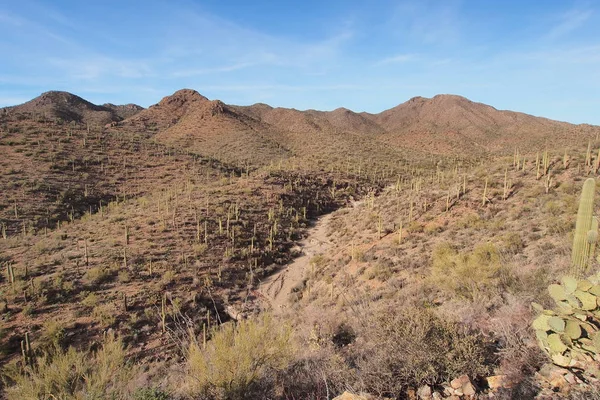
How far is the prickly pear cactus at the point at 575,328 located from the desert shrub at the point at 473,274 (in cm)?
295

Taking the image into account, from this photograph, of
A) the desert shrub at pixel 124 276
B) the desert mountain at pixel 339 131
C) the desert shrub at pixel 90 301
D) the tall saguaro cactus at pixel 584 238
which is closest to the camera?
the tall saguaro cactus at pixel 584 238

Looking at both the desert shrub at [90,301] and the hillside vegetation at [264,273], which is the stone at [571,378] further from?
the desert shrub at [90,301]

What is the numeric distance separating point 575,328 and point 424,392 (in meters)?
1.86

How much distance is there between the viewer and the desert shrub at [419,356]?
4176 millimetres

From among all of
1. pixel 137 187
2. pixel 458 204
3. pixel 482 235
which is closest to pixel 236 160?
pixel 137 187

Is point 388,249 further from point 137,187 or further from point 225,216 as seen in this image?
point 137,187

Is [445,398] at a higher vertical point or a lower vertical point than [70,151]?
lower

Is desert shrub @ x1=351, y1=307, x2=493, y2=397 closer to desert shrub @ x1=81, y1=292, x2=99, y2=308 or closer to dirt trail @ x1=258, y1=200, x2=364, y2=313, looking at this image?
dirt trail @ x1=258, y1=200, x2=364, y2=313

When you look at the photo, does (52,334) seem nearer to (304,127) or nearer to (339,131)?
(339,131)

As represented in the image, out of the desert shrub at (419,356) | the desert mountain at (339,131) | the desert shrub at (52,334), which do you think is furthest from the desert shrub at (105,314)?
the desert mountain at (339,131)

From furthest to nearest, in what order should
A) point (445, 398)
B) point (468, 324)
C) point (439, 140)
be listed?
point (439, 140), point (468, 324), point (445, 398)

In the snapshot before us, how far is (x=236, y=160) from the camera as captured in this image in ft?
140

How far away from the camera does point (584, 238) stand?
20.0 feet

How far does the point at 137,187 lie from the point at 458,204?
24317mm
